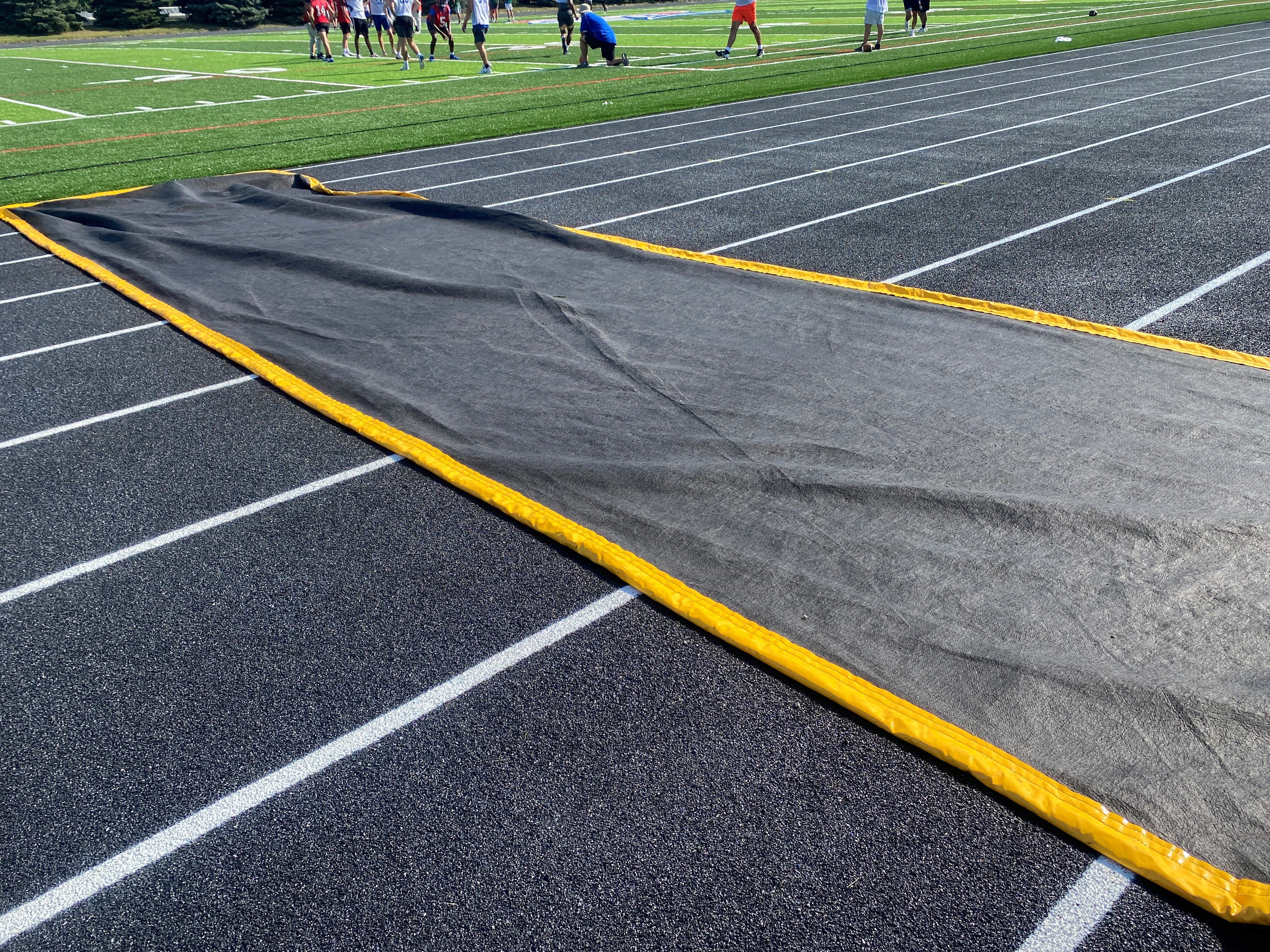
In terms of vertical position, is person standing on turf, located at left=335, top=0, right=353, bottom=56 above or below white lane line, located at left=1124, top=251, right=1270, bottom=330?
above

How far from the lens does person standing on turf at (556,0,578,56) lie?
24141 mm

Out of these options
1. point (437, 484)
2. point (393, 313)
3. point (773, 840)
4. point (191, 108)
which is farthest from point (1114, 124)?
point (191, 108)

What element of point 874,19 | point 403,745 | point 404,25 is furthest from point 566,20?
point 403,745

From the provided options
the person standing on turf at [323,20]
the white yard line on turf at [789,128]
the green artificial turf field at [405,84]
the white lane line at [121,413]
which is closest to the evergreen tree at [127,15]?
the green artificial turf field at [405,84]

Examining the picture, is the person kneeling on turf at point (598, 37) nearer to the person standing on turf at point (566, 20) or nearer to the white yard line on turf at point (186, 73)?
the person standing on turf at point (566, 20)

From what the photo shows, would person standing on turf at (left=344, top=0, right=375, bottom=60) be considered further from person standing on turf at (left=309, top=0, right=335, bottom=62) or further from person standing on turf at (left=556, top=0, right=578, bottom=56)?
person standing on turf at (left=556, top=0, right=578, bottom=56)

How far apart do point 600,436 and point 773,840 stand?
2.44m

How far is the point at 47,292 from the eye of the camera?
7.75 m

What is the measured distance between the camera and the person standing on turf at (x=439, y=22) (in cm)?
2500

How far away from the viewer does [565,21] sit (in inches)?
961

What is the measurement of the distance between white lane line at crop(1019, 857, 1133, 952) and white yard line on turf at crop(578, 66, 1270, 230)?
6.26 meters

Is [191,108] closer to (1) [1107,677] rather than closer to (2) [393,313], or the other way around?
(2) [393,313]

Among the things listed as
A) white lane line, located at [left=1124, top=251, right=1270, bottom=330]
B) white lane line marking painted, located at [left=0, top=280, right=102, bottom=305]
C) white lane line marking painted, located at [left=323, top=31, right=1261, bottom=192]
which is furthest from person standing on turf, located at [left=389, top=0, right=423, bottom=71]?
white lane line, located at [left=1124, top=251, right=1270, bottom=330]

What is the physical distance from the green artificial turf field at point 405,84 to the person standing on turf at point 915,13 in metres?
0.50
